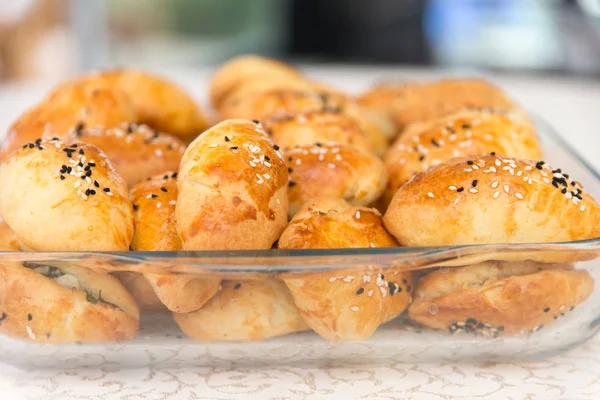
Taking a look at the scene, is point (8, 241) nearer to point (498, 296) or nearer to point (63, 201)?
point (63, 201)

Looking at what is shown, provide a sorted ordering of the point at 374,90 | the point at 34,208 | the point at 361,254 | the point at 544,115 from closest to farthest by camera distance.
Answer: the point at 361,254 < the point at 34,208 < the point at 374,90 < the point at 544,115

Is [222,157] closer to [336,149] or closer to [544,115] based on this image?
[336,149]

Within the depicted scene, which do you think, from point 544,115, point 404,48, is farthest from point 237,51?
point 544,115

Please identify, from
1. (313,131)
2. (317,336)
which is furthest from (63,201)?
(313,131)

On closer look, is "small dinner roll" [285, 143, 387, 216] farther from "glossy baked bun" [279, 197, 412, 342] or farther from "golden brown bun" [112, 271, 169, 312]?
"golden brown bun" [112, 271, 169, 312]

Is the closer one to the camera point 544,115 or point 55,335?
point 55,335

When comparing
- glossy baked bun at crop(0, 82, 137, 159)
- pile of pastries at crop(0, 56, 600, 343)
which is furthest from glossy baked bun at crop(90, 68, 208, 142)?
pile of pastries at crop(0, 56, 600, 343)

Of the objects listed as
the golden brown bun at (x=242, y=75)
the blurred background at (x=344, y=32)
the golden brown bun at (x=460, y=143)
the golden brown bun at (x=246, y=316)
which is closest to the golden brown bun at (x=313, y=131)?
the golden brown bun at (x=460, y=143)
